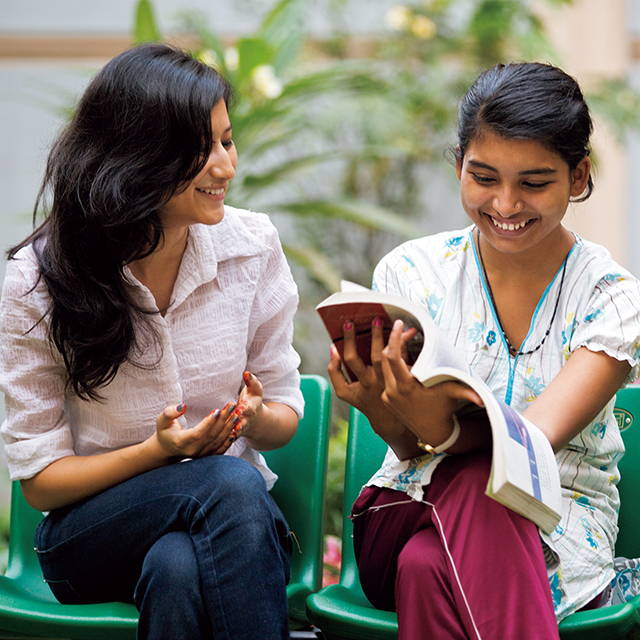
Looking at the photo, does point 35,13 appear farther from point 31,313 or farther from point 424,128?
point 31,313

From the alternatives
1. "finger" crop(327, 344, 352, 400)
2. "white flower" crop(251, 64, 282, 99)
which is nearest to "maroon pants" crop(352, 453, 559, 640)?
"finger" crop(327, 344, 352, 400)

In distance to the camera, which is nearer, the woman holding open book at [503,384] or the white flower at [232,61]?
the woman holding open book at [503,384]

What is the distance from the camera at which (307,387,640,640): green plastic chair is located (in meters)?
1.16

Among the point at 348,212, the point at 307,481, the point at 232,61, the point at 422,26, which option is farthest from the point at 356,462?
the point at 422,26

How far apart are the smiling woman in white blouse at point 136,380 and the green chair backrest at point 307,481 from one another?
0.17 meters

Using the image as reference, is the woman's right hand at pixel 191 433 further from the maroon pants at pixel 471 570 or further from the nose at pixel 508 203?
the nose at pixel 508 203

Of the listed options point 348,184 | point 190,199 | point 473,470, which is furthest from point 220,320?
point 348,184

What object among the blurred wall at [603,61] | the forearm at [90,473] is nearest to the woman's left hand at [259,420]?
the forearm at [90,473]

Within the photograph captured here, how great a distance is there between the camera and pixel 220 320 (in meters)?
1.42

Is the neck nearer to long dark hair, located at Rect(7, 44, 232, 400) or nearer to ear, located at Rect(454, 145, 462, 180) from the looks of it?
long dark hair, located at Rect(7, 44, 232, 400)

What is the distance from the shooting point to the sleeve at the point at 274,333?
4.90 ft

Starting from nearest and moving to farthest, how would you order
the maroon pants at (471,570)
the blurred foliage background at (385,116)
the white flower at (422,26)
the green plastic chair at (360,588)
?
1. the maroon pants at (471,570)
2. the green plastic chair at (360,588)
3. the blurred foliage background at (385,116)
4. the white flower at (422,26)

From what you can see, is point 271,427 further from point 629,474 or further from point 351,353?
point 629,474

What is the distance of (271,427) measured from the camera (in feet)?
4.60
